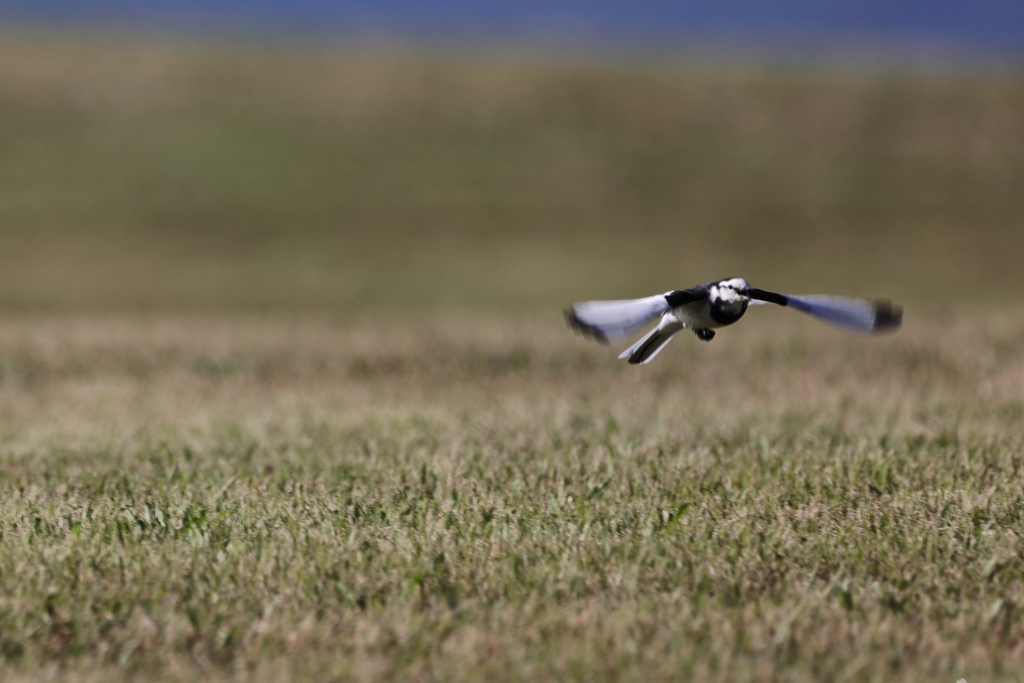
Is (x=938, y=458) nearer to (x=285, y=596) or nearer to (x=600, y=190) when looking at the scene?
(x=285, y=596)

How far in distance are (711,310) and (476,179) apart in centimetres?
3252

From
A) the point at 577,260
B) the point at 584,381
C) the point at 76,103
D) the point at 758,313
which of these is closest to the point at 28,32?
the point at 76,103

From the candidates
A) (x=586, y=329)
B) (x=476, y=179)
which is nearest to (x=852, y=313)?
(x=586, y=329)

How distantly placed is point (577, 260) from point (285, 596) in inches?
1043

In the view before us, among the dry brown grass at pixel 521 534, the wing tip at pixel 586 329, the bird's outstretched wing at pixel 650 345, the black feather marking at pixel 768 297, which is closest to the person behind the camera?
the dry brown grass at pixel 521 534

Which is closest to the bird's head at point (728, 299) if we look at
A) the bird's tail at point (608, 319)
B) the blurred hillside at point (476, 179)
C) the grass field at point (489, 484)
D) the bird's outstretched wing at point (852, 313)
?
the bird's outstretched wing at point (852, 313)

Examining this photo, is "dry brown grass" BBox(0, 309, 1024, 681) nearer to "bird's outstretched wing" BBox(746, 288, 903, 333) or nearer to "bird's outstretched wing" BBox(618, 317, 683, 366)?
"bird's outstretched wing" BBox(618, 317, 683, 366)

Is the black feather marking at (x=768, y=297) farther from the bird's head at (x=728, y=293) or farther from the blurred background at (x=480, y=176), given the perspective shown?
the blurred background at (x=480, y=176)

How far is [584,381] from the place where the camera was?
10359 mm

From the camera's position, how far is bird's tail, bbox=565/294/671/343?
4.45 metres

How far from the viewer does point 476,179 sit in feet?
121

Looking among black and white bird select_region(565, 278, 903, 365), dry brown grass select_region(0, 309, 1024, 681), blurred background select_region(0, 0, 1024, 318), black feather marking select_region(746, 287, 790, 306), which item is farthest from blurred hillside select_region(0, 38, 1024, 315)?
black feather marking select_region(746, 287, 790, 306)

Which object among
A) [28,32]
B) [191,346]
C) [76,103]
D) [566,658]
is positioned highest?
[28,32]

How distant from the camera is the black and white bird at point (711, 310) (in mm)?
4504
